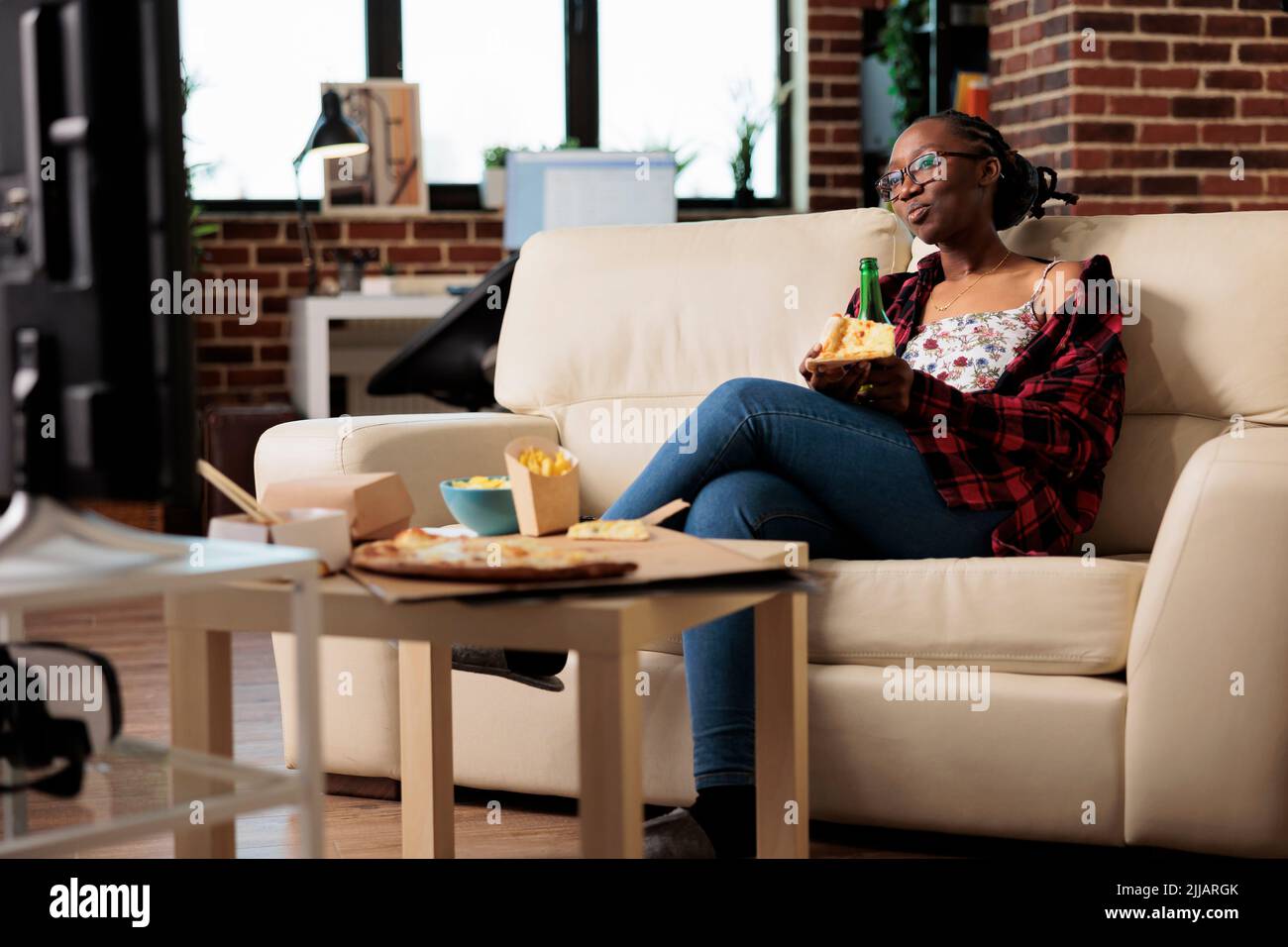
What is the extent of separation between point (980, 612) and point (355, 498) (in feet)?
2.56

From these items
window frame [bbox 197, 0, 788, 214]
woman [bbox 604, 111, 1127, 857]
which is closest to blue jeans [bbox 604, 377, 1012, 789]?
woman [bbox 604, 111, 1127, 857]

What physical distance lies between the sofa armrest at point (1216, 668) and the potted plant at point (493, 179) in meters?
3.40

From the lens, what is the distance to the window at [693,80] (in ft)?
16.8

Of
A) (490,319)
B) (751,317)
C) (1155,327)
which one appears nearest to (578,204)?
(490,319)

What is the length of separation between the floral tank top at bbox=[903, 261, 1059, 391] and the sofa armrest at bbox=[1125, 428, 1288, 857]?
0.47m

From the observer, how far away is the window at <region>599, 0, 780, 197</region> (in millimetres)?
5121

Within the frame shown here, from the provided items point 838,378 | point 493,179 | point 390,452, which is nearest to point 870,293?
point 838,378

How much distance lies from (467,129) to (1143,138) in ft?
7.26

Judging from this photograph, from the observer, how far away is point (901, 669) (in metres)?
1.83

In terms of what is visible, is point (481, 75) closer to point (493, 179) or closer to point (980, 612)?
point (493, 179)

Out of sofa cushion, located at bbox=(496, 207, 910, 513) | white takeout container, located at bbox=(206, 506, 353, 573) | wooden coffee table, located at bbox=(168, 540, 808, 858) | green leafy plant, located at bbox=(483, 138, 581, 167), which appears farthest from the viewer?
green leafy plant, located at bbox=(483, 138, 581, 167)

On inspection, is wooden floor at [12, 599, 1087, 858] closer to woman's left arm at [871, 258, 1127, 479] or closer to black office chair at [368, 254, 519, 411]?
woman's left arm at [871, 258, 1127, 479]

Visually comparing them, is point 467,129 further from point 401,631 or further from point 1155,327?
point 401,631

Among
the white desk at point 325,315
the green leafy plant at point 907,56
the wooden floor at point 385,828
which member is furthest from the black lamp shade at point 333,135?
the wooden floor at point 385,828
